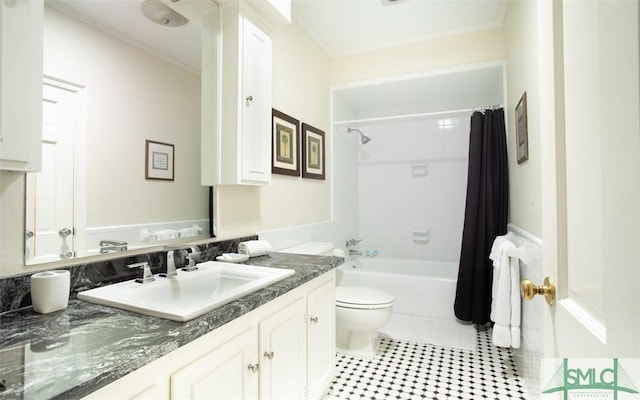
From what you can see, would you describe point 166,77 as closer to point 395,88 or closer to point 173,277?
point 173,277

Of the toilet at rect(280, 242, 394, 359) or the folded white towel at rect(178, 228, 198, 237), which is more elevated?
the folded white towel at rect(178, 228, 198, 237)

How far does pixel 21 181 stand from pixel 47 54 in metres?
0.42

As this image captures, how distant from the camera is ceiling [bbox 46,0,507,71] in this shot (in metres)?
1.52

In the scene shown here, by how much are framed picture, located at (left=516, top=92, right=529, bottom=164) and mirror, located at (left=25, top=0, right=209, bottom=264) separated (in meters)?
Answer: 1.83

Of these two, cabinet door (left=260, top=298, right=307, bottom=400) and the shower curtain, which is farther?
the shower curtain

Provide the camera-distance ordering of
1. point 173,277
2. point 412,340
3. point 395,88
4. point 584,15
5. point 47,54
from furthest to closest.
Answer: point 395,88
point 412,340
point 173,277
point 47,54
point 584,15

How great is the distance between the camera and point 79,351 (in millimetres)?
691

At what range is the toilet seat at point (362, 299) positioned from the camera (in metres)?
2.17

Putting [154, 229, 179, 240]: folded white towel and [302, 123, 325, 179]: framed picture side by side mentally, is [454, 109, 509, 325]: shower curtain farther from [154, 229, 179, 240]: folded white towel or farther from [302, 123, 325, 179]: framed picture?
[154, 229, 179, 240]: folded white towel

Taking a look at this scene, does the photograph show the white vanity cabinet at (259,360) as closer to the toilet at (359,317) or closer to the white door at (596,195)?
the toilet at (359,317)

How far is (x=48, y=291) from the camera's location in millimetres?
925

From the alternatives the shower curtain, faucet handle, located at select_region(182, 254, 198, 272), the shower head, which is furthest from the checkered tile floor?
the shower head

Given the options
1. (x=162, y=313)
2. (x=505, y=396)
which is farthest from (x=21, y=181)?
(x=505, y=396)

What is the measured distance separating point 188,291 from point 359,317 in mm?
1271
